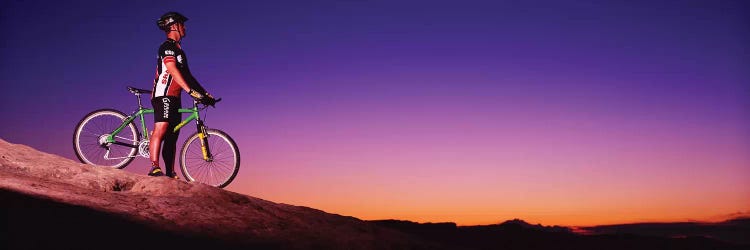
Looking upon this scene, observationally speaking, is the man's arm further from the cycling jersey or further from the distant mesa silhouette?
the distant mesa silhouette

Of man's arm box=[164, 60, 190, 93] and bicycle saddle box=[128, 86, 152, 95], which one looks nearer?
man's arm box=[164, 60, 190, 93]

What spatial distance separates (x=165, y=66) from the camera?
801cm

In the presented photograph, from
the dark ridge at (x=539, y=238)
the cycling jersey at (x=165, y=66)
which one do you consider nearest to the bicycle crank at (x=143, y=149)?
the cycling jersey at (x=165, y=66)

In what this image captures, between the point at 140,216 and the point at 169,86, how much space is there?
12.0ft

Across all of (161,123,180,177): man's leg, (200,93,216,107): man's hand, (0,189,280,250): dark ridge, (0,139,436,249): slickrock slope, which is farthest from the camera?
(200,93,216,107): man's hand

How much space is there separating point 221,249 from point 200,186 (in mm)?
2329

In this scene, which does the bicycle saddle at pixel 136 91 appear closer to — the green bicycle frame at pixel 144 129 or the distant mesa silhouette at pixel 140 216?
the green bicycle frame at pixel 144 129

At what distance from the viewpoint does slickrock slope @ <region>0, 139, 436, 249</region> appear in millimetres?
4029

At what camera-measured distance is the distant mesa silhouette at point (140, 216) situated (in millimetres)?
4023

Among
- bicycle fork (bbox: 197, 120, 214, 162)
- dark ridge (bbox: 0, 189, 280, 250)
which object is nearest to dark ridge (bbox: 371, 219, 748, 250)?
bicycle fork (bbox: 197, 120, 214, 162)

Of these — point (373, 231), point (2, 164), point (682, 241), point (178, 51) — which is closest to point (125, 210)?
point (2, 164)

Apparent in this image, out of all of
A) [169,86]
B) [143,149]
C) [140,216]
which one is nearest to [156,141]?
[169,86]

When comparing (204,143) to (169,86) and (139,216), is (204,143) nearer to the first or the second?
(169,86)

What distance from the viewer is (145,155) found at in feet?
28.9
